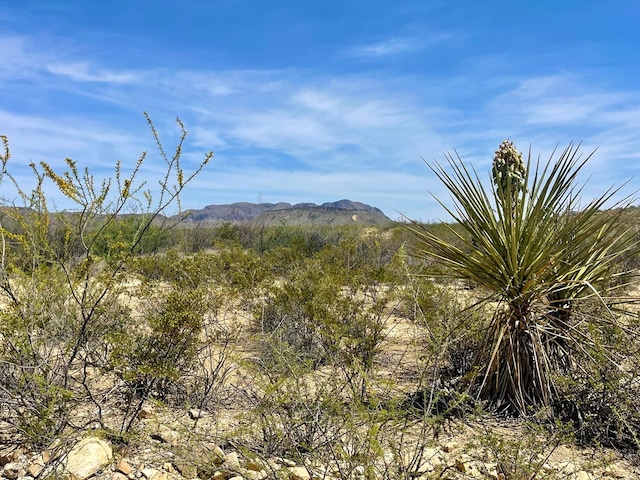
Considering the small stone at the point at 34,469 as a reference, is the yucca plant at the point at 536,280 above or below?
above

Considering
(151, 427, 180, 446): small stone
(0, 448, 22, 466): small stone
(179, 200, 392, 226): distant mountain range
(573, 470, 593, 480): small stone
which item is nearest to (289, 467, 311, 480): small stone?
(151, 427, 180, 446): small stone

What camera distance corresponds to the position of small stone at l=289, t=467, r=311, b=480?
10.4 feet

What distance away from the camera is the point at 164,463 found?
11.2 ft

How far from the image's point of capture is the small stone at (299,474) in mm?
3176

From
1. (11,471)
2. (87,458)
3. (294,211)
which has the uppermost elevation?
(294,211)

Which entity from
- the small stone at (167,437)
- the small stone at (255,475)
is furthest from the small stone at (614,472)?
the small stone at (167,437)

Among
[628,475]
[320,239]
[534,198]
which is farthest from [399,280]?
[320,239]

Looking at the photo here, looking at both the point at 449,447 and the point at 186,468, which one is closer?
the point at 186,468

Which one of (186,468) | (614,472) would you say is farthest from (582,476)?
(186,468)

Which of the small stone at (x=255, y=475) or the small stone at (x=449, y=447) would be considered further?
the small stone at (x=449, y=447)

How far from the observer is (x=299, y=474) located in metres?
3.20

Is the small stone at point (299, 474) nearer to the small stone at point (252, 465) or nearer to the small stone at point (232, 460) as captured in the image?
the small stone at point (252, 465)

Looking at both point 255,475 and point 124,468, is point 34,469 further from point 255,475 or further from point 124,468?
point 255,475

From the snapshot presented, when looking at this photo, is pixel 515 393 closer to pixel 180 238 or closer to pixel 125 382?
pixel 125 382
